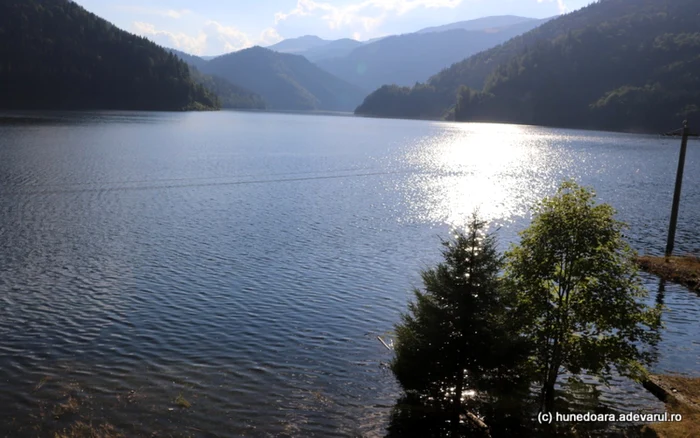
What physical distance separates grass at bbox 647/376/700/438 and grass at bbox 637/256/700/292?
59.2 ft

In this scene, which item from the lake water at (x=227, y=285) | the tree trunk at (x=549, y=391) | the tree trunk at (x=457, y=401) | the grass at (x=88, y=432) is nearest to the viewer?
the grass at (x=88, y=432)

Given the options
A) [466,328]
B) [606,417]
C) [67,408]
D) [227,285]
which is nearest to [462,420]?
[466,328]

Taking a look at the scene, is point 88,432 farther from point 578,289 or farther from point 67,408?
point 578,289

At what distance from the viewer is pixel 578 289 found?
1858cm

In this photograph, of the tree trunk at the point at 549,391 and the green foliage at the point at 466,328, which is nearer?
the green foliage at the point at 466,328

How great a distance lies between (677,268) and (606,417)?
1035 inches

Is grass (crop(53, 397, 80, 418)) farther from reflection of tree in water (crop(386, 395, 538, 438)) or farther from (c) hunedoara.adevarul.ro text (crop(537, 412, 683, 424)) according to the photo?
(c) hunedoara.adevarul.ro text (crop(537, 412, 683, 424))

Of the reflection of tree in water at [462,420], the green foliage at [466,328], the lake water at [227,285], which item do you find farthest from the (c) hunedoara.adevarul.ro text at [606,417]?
the green foliage at [466,328]

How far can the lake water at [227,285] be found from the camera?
19734 millimetres

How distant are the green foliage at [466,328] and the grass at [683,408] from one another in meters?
4.98

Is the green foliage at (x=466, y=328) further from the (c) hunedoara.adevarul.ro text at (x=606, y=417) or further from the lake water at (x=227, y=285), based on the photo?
the lake water at (x=227, y=285)

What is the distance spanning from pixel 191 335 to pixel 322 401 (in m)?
8.95

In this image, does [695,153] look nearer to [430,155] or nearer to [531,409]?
[430,155]

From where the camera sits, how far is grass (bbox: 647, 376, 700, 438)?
57.4 ft
